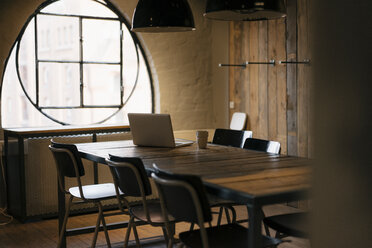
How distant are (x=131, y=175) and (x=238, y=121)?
11.0 ft

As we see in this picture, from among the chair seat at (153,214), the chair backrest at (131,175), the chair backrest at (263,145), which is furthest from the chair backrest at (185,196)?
the chair backrest at (263,145)

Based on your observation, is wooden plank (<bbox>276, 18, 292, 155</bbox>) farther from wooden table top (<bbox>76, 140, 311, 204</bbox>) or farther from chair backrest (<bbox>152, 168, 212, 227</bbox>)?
chair backrest (<bbox>152, 168, 212, 227</bbox>)

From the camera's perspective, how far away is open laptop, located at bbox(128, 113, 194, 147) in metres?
3.36

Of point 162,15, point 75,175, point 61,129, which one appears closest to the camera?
point 75,175

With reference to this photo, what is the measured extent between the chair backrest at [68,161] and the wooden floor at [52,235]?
790 millimetres

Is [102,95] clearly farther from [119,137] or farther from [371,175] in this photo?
[371,175]

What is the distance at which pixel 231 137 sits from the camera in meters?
3.93

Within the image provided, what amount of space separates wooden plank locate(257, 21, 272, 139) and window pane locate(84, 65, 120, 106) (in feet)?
51.3

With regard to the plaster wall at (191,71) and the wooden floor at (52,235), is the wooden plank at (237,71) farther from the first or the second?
the wooden floor at (52,235)

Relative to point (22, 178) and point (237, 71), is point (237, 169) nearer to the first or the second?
point (22, 178)

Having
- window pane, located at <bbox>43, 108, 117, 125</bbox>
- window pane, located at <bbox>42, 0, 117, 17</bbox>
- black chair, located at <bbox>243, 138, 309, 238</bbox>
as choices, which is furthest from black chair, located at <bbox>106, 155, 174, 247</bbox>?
window pane, located at <bbox>43, 108, 117, 125</bbox>

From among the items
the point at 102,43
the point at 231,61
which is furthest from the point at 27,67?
the point at 231,61

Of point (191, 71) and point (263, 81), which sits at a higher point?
point (191, 71)

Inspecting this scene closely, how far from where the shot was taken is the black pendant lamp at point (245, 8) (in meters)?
2.60
